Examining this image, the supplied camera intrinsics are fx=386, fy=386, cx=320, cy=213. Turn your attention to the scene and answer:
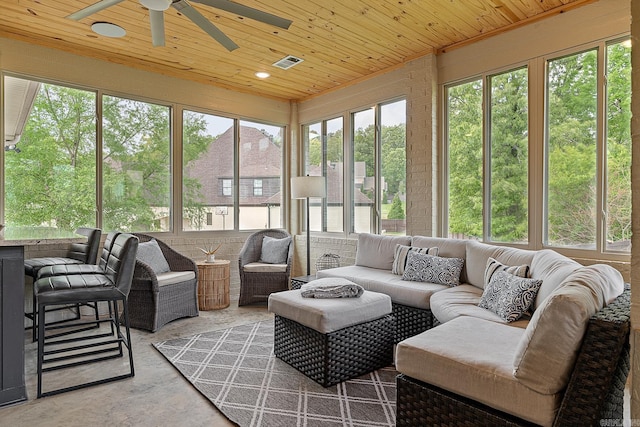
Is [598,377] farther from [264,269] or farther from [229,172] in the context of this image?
[229,172]

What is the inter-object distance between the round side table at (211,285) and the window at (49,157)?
1.31m

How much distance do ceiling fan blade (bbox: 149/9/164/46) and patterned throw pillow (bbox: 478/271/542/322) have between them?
9.93 feet

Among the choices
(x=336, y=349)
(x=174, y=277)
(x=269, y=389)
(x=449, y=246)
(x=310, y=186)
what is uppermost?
(x=310, y=186)

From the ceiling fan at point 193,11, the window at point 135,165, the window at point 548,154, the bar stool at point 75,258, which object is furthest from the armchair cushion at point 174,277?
the window at point 548,154

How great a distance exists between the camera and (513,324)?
239 cm

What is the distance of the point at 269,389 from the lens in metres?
2.51

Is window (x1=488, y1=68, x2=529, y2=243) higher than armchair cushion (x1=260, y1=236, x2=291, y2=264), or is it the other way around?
window (x1=488, y1=68, x2=529, y2=243)

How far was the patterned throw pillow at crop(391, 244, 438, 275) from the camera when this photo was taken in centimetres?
371

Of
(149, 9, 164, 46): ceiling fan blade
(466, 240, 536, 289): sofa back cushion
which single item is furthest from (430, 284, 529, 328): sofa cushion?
(149, 9, 164, 46): ceiling fan blade

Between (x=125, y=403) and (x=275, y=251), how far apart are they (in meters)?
2.81

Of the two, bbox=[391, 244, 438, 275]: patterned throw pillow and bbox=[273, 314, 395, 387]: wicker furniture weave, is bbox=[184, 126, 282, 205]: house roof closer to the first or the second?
bbox=[391, 244, 438, 275]: patterned throw pillow

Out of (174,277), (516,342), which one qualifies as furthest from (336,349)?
(174,277)

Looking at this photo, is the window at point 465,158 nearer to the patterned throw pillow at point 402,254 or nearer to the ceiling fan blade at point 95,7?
the patterned throw pillow at point 402,254

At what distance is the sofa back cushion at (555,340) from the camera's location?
1.40 meters
